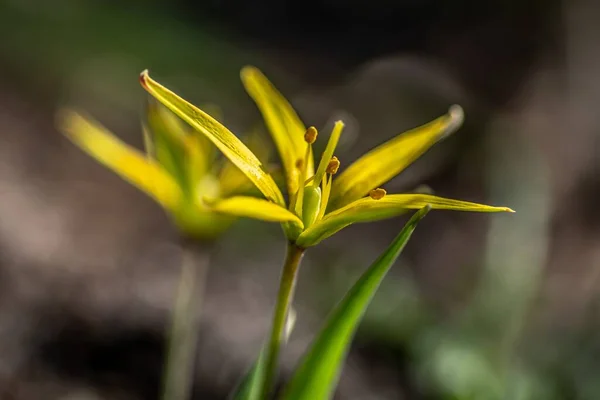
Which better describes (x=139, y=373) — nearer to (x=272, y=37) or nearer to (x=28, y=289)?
(x=28, y=289)

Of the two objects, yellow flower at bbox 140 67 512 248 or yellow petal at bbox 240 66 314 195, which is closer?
yellow flower at bbox 140 67 512 248

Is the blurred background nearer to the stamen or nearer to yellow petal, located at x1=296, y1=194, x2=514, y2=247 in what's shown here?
the stamen

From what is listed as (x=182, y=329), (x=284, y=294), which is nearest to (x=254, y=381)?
(x=284, y=294)

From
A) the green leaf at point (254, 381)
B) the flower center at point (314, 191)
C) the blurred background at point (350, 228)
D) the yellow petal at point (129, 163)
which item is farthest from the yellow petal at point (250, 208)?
the yellow petal at point (129, 163)

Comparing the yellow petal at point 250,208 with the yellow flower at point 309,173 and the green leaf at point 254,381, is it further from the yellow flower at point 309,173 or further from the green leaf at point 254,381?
the green leaf at point 254,381

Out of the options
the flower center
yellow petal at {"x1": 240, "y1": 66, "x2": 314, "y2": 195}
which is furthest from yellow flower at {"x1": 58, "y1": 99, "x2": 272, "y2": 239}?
the flower center
